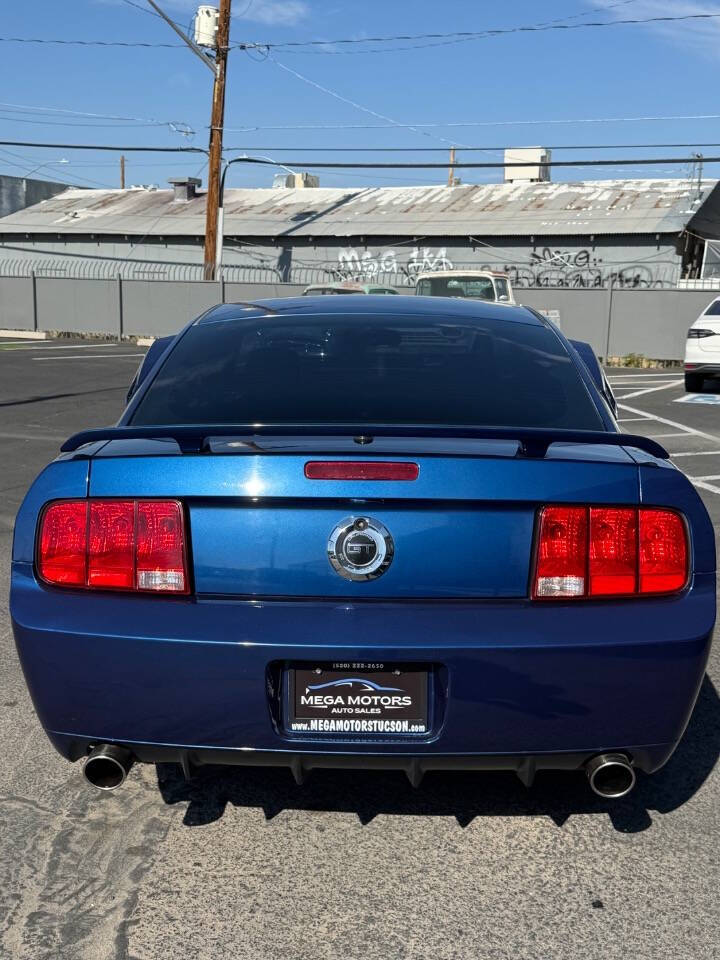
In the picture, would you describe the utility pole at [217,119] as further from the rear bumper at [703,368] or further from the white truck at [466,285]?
the rear bumper at [703,368]

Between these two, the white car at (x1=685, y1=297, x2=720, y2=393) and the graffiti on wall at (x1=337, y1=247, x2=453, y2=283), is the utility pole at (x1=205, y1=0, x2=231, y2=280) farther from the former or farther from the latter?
the white car at (x1=685, y1=297, x2=720, y2=393)

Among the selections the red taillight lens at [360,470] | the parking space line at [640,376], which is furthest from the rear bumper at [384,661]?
the parking space line at [640,376]

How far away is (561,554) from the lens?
273cm

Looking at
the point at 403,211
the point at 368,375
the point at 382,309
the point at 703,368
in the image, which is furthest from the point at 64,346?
the point at 368,375

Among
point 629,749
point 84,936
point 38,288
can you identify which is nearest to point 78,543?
point 84,936

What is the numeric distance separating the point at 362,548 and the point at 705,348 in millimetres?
15310

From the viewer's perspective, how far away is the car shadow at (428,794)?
3.30 meters

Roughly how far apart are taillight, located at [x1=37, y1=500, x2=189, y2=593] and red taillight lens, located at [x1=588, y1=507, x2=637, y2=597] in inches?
40.3

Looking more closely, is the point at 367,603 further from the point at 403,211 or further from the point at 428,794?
the point at 403,211

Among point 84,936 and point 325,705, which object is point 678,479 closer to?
point 325,705

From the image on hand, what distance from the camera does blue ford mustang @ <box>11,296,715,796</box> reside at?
2666 millimetres

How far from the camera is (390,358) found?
12.4ft

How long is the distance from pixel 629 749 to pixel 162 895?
1246 millimetres

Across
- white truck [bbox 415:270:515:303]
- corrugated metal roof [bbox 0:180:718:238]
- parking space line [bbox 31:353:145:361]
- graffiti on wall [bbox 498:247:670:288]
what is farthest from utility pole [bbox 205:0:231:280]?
graffiti on wall [bbox 498:247:670:288]
